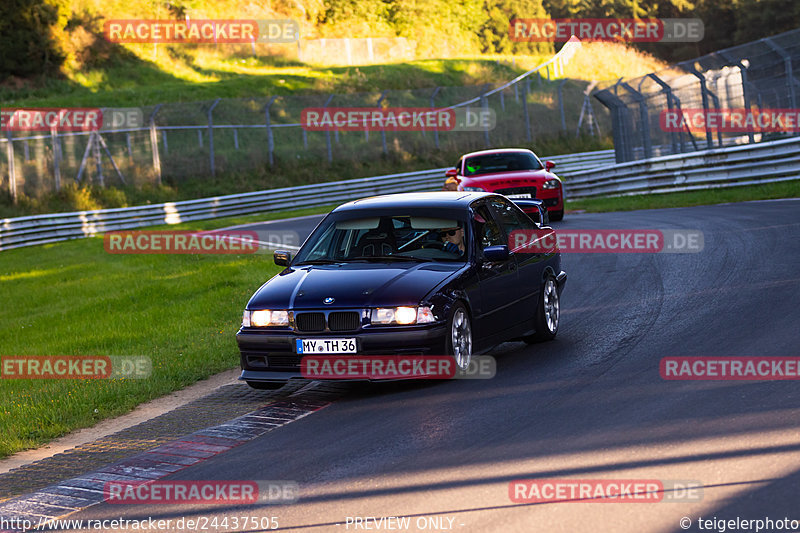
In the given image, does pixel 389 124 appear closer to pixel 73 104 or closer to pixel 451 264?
pixel 73 104

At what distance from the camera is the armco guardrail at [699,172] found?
2269 cm

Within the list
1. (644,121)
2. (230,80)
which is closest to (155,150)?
(644,121)

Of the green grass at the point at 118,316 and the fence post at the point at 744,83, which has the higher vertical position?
the fence post at the point at 744,83

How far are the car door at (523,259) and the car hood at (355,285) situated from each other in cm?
99

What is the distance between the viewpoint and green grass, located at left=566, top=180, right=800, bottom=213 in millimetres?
22031

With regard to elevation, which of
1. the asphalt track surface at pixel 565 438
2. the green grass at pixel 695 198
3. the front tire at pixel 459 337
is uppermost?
the green grass at pixel 695 198

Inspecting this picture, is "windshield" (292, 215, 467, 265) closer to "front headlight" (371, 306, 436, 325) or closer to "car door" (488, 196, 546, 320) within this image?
"car door" (488, 196, 546, 320)

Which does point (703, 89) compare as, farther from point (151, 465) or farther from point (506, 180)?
point (151, 465)

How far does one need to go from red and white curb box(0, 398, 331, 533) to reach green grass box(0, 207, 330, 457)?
1.43 m

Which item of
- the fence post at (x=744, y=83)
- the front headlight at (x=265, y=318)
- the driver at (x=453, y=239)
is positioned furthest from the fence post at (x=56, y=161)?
the front headlight at (x=265, y=318)

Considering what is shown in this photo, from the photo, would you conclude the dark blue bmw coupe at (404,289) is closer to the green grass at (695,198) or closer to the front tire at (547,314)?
the front tire at (547,314)

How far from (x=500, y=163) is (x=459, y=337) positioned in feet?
45.9

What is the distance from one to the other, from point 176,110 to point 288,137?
487cm

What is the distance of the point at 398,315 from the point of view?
7844 millimetres
